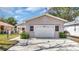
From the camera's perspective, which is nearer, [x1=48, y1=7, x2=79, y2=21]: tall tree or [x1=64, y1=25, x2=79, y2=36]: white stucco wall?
[x1=48, y1=7, x2=79, y2=21]: tall tree

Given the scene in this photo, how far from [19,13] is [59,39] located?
1.69 meters

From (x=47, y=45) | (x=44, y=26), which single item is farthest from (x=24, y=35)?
(x=47, y=45)

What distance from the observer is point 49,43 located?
9906mm

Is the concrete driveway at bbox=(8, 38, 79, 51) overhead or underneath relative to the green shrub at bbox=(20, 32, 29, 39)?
underneath

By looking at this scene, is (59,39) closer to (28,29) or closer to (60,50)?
(60,50)

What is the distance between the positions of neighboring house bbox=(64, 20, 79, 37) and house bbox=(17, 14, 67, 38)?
178 mm

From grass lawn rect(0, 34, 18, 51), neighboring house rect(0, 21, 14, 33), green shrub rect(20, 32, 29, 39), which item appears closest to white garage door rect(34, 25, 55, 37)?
green shrub rect(20, 32, 29, 39)

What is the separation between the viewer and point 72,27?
32.5 feet

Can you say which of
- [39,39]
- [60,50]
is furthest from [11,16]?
[60,50]

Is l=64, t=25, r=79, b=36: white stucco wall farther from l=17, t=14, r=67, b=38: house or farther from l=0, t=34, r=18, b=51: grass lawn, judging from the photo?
l=0, t=34, r=18, b=51: grass lawn

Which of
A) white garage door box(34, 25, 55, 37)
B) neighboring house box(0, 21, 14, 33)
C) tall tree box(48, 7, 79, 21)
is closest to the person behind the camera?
tall tree box(48, 7, 79, 21)

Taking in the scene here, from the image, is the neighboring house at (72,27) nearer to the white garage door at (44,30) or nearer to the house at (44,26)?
the house at (44,26)

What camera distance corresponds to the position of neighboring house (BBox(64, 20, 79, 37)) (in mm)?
9820

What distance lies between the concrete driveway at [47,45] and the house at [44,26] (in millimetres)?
212
